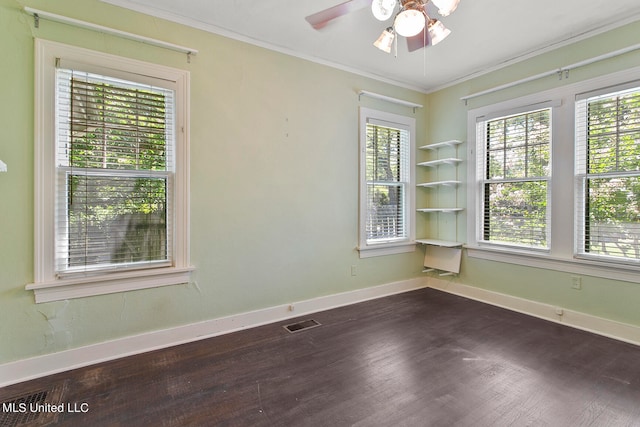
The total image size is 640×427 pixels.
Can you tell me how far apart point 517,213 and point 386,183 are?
4.97 ft

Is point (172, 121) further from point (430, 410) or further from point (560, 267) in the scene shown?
point (560, 267)

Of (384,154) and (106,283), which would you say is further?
(384,154)

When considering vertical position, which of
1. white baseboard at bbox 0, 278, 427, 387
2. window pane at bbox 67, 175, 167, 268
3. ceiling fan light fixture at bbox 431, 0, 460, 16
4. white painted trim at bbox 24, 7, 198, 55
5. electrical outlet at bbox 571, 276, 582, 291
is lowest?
white baseboard at bbox 0, 278, 427, 387

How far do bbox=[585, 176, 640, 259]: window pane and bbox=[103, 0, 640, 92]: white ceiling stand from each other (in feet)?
4.25

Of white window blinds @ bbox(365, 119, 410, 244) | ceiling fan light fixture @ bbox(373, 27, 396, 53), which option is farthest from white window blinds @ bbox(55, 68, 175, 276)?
white window blinds @ bbox(365, 119, 410, 244)

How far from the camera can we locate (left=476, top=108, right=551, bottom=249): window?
321 centimetres

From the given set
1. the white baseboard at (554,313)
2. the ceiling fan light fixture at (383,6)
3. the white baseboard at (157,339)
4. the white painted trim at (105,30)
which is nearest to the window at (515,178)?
the white baseboard at (554,313)

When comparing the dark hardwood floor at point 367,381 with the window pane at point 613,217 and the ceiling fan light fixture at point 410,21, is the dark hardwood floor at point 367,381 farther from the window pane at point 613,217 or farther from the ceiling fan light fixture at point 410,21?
the ceiling fan light fixture at point 410,21

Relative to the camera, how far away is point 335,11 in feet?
6.02

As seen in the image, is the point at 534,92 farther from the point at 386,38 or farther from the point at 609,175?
the point at 386,38

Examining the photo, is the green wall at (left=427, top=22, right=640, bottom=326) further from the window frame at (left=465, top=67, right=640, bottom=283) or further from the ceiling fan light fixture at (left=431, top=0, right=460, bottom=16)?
the ceiling fan light fixture at (left=431, top=0, right=460, bottom=16)

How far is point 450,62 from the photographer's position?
347 centimetres

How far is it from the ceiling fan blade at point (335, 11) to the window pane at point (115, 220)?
1.75 metres

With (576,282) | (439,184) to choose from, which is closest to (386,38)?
(439,184)
